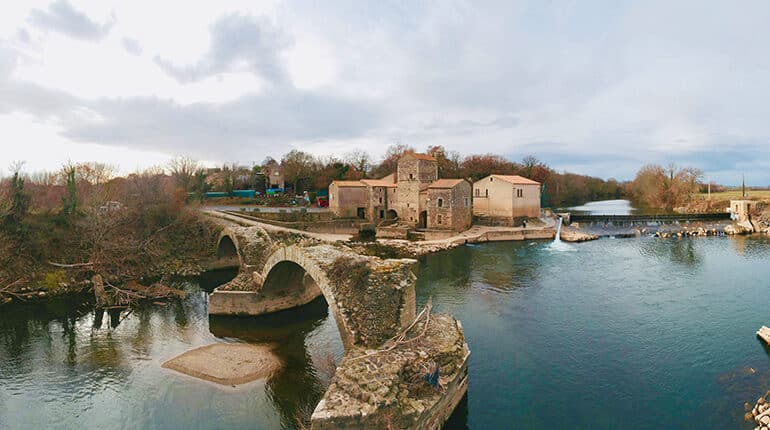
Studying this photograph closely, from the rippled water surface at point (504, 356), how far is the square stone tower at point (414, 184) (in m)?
16.4

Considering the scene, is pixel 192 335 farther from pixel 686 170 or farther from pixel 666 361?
pixel 686 170

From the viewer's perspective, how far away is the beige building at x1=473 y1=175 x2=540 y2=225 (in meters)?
39.2

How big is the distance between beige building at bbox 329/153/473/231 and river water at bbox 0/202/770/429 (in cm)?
1450

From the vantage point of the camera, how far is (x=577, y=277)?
22.6 metres

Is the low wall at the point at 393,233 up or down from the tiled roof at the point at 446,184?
down

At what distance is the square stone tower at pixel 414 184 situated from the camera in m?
37.9

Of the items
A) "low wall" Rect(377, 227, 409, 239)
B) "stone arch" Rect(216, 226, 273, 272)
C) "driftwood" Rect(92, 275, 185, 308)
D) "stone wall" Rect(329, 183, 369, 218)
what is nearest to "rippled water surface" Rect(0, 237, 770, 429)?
"driftwood" Rect(92, 275, 185, 308)

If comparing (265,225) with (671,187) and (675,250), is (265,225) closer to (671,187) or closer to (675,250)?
(675,250)

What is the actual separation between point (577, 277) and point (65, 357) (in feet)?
74.7

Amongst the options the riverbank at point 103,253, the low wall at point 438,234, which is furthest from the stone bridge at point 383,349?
the low wall at point 438,234

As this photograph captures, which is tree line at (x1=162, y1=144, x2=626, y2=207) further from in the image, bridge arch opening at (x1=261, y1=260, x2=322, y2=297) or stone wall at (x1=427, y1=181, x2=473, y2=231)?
bridge arch opening at (x1=261, y1=260, x2=322, y2=297)

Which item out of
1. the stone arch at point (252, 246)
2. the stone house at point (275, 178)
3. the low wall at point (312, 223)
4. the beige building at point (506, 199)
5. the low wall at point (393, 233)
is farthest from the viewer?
the stone house at point (275, 178)

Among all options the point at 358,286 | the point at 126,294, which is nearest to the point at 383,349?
the point at 358,286

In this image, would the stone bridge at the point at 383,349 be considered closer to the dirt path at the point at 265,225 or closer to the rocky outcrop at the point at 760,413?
the rocky outcrop at the point at 760,413
